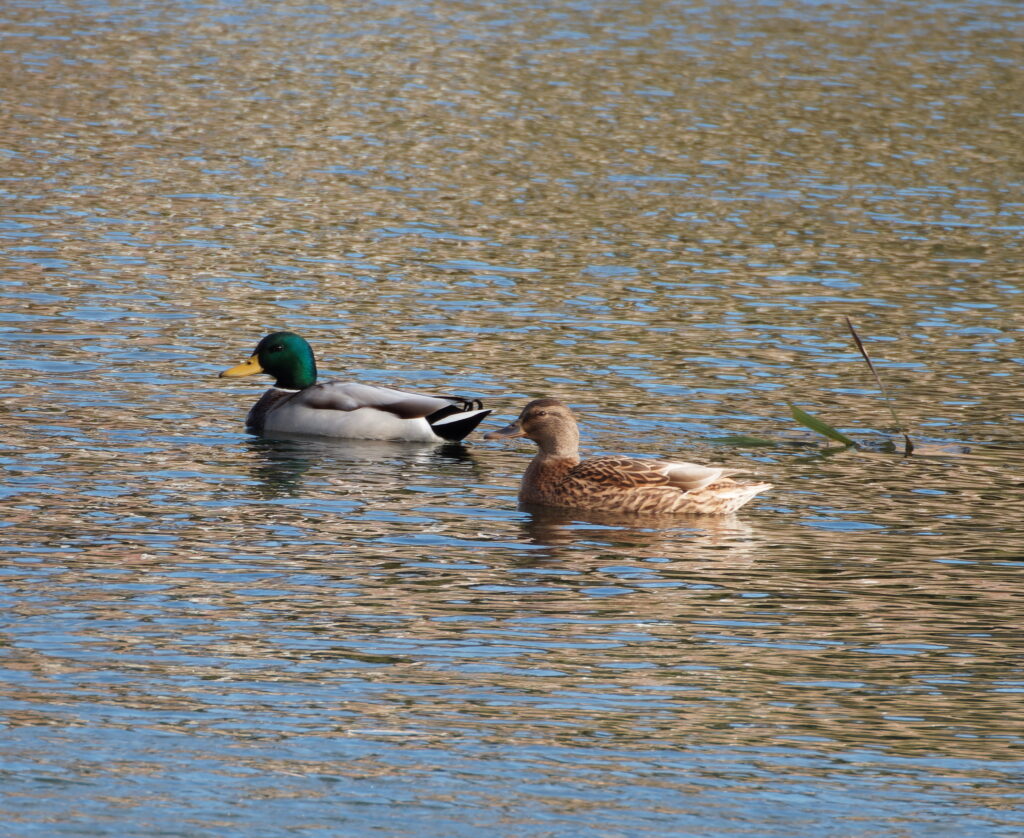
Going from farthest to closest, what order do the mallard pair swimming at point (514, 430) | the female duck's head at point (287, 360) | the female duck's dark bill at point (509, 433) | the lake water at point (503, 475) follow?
1. the female duck's head at point (287, 360)
2. the female duck's dark bill at point (509, 433)
3. the mallard pair swimming at point (514, 430)
4. the lake water at point (503, 475)

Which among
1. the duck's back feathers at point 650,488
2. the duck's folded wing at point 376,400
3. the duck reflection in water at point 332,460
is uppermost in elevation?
the duck's folded wing at point 376,400

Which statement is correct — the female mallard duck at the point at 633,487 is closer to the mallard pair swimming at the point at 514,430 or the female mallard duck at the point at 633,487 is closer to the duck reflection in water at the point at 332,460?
the mallard pair swimming at the point at 514,430

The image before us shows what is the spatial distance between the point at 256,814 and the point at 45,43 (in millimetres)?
40365

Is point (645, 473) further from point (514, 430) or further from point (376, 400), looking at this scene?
point (376, 400)

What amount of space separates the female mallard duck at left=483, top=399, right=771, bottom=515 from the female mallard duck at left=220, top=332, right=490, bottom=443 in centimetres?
195

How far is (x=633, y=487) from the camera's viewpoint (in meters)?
14.5

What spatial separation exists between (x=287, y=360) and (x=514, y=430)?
3258mm

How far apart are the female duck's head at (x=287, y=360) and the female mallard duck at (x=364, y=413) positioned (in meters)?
0.22

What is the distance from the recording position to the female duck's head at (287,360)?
17.9 meters

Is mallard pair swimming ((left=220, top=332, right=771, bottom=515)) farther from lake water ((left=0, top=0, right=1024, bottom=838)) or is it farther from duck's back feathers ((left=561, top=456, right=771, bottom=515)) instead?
lake water ((left=0, top=0, right=1024, bottom=838))

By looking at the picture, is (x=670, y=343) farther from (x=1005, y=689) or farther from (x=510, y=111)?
(x=510, y=111)

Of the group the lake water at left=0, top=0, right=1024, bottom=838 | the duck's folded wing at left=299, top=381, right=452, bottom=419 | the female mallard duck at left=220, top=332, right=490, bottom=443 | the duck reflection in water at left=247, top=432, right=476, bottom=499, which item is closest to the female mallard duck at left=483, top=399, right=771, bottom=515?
the lake water at left=0, top=0, right=1024, bottom=838

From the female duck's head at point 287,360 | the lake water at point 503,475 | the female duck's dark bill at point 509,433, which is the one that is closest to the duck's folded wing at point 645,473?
the lake water at point 503,475

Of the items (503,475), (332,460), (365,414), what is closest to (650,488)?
(503,475)
